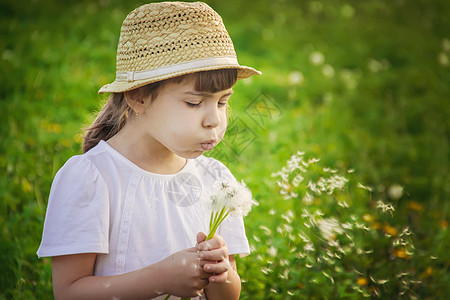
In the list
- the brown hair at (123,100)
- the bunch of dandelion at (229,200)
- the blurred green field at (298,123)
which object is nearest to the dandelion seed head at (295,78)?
the blurred green field at (298,123)

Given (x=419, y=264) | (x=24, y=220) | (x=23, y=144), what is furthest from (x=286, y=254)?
(x=23, y=144)

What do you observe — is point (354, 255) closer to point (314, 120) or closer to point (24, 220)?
point (24, 220)

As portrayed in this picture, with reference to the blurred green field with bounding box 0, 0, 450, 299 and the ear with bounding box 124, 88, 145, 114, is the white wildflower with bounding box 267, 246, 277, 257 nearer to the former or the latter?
the blurred green field with bounding box 0, 0, 450, 299

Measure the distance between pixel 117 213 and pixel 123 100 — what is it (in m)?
0.38

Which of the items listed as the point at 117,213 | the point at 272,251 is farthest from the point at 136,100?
the point at 272,251

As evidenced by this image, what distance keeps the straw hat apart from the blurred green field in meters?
0.68

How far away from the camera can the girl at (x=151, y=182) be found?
1.36 m

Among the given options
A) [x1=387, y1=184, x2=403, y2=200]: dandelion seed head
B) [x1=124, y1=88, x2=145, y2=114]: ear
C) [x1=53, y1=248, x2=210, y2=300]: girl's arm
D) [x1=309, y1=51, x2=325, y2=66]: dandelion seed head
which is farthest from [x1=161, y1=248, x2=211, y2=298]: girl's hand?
[x1=309, y1=51, x2=325, y2=66]: dandelion seed head

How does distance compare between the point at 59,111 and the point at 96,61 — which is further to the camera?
the point at 96,61

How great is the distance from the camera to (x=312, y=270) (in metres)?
2.08

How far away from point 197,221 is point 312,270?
751 mm

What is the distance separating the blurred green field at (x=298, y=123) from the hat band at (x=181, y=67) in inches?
25.9

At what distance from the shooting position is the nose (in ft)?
4.64

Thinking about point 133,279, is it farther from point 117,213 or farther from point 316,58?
point 316,58
